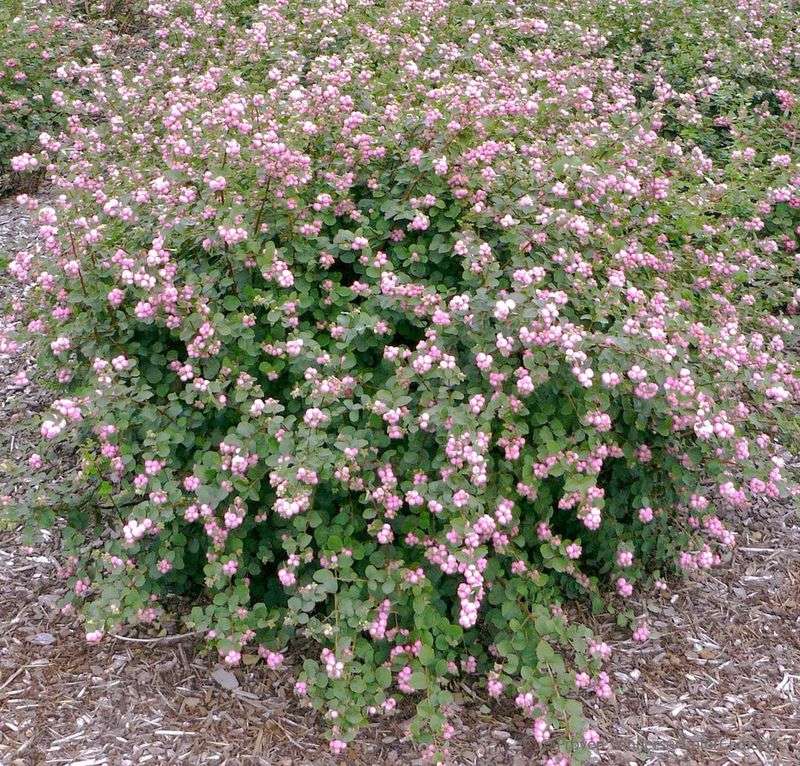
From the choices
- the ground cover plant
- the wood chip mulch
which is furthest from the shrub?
the wood chip mulch

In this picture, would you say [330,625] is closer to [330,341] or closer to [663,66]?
[330,341]

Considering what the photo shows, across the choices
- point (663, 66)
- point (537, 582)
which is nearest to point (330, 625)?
point (537, 582)

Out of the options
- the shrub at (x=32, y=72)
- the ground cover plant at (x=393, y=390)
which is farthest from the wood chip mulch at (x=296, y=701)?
Result: the shrub at (x=32, y=72)

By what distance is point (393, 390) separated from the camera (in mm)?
2527

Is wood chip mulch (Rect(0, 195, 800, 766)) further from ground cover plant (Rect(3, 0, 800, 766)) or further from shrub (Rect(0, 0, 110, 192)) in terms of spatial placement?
shrub (Rect(0, 0, 110, 192))

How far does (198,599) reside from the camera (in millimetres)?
3014

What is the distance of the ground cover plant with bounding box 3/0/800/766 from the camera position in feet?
8.10

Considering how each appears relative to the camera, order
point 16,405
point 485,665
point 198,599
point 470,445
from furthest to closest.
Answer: point 16,405 → point 198,599 → point 485,665 → point 470,445

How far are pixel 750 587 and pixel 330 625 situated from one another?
1813mm

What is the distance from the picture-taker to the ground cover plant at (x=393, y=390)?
247 cm

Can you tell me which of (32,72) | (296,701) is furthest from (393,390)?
(32,72)

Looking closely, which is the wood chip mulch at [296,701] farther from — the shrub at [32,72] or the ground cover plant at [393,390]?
the shrub at [32,72]

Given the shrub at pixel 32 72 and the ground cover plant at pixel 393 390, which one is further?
the shrub at pixel 32 72

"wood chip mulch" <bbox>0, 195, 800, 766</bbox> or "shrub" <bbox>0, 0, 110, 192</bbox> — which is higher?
"shrub" <bbox>0, 0, 110, 192</bbox>
